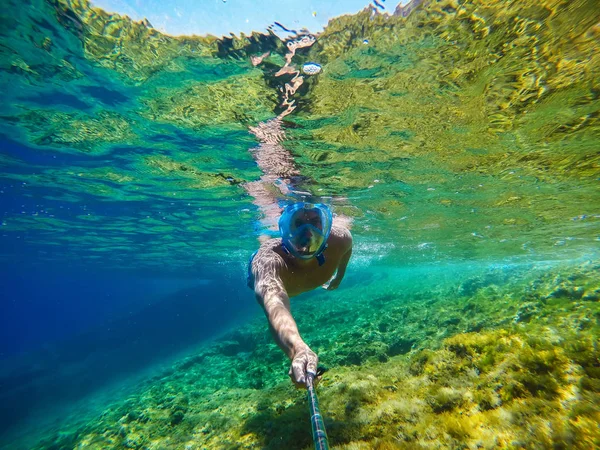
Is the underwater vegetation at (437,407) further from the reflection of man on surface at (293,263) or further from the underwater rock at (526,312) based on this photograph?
the underwater rock at (526,312)

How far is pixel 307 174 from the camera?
11.1 meters

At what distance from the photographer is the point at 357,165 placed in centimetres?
1040

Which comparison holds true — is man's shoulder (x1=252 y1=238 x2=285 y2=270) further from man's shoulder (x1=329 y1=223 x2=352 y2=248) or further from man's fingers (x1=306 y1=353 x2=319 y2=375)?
man's fingers (x1=306 y1=353 x2=319 y2=375)

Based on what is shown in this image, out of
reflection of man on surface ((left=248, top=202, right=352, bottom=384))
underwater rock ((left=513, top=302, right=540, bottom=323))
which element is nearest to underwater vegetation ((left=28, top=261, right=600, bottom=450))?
reflection of man on surface ((left=248, top=202, right=352, bottom=384))

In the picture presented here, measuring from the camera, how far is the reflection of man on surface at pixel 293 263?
2.84 meters

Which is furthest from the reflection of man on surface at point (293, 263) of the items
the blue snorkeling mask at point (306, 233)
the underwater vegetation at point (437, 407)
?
the underwater vegetation at point (437, 407)

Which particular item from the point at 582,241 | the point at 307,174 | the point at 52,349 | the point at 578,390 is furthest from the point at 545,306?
the point at 52,349

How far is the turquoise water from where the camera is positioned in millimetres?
2949

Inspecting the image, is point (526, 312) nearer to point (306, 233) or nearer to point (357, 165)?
point (357, 165)

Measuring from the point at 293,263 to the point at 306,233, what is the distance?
0.58m

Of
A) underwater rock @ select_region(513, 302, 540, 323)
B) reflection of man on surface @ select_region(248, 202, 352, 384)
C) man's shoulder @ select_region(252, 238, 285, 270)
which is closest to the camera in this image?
reflection of man on surface @ select_region(248, 202, 352, 384)

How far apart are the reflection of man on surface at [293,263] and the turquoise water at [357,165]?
1.39 m

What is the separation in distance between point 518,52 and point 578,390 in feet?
20.5

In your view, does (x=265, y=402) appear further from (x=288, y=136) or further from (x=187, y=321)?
(x=187, y=321)
